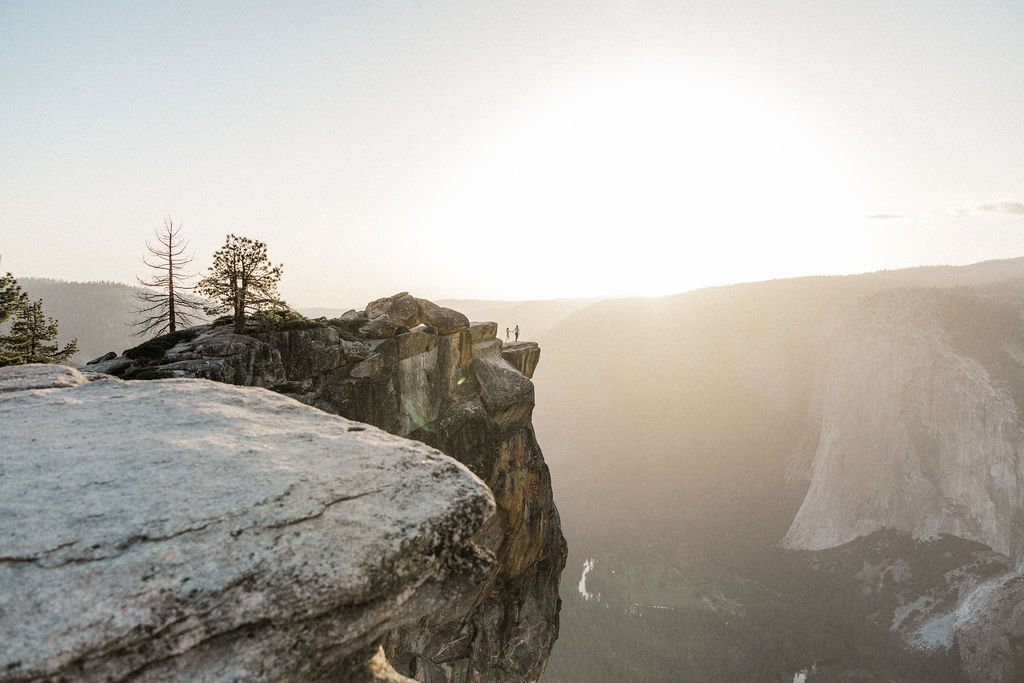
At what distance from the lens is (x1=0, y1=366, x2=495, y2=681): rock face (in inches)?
237

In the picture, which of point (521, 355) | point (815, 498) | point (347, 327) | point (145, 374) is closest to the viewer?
point (145, 374)

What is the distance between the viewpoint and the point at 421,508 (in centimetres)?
867

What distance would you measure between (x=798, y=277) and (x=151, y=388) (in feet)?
644

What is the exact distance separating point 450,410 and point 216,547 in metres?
24.6

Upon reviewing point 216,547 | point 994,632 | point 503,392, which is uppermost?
point 216,547

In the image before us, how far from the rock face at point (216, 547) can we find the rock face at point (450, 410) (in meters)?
15.7

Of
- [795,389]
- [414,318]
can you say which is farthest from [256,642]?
[795,389]

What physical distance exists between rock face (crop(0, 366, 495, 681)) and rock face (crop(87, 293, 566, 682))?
15663 mm

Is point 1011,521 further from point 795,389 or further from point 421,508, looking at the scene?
point 421,508

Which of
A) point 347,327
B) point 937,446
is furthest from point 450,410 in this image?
point 937,446

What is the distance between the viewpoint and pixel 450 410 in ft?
103

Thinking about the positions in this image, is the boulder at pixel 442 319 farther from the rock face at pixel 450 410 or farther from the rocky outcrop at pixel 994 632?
the rocky outcrop at pixel 994 632

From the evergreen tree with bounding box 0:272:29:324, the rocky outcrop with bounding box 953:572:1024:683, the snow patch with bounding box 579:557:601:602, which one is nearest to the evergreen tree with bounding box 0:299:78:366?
the evergreen tree with bounding box 0:272:29:324

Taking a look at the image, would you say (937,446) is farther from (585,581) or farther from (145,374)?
(145,374)
